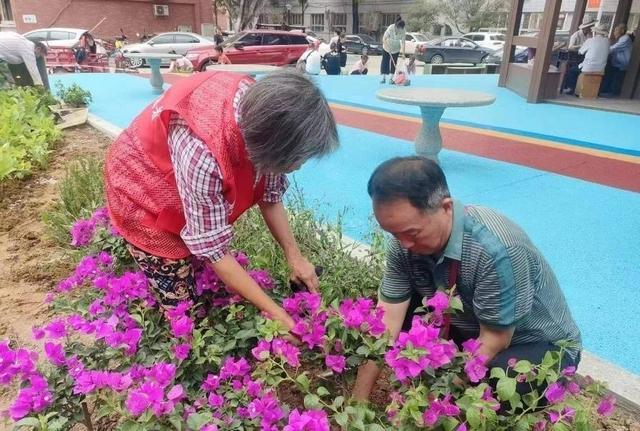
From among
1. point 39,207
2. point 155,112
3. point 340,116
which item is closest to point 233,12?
point 340,116

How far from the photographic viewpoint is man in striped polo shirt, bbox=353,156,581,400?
124 centimetres

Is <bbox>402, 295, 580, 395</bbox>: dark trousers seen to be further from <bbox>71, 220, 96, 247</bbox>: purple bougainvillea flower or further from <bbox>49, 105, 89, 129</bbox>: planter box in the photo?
<bbox>49, 105, 89, 129</bbox>: planter box

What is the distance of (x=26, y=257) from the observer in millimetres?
2918

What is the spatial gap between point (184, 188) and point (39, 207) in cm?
283

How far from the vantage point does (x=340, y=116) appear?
24.3 feet

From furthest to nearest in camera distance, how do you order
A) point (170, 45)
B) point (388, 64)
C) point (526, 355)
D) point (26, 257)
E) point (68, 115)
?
point (170, 45) < point (388, 64) < point (68, 115) < point (26, 257) < point (526, 355)

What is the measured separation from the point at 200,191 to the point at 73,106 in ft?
24.5

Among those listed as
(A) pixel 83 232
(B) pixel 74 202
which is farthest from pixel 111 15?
(A) pixel 83 232

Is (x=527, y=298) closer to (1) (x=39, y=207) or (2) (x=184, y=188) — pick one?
(2) (x=184, y=188)

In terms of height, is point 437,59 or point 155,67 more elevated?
point 155,67

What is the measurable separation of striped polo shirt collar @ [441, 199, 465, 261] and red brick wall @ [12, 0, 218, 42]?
2696cm

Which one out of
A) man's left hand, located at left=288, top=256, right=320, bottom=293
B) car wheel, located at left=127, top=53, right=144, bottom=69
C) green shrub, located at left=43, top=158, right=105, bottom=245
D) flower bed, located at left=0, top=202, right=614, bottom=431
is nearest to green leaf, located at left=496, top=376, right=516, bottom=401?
flower bed, located at left=0, top=202, right=614, bottom=431

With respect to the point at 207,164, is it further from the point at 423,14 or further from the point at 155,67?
the point at 423,14

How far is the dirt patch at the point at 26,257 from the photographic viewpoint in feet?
7.72
